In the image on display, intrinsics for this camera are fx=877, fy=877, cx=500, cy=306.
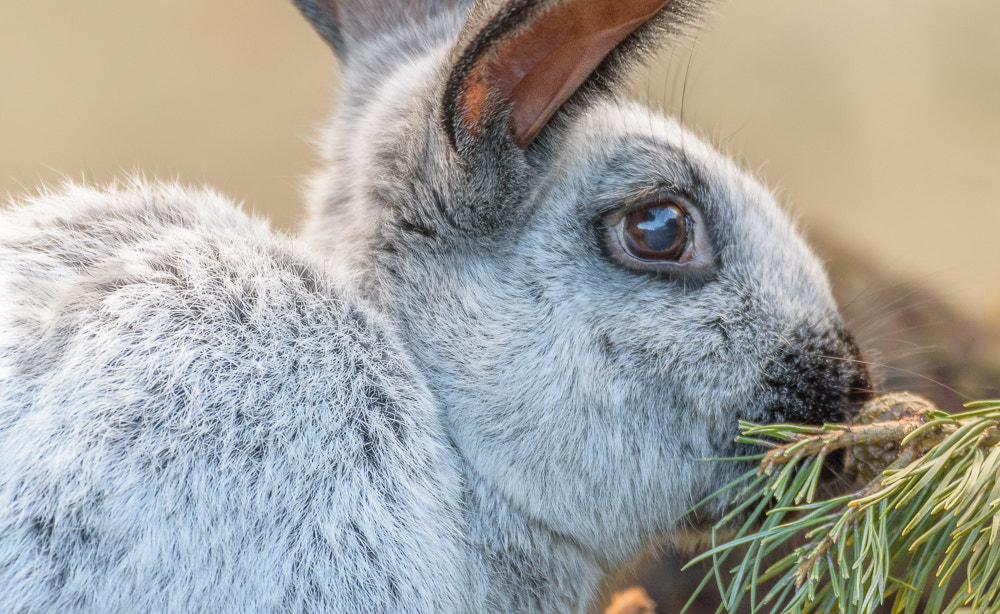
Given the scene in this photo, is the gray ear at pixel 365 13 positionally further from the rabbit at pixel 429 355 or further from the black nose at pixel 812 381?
the black nose at pixel 812 381

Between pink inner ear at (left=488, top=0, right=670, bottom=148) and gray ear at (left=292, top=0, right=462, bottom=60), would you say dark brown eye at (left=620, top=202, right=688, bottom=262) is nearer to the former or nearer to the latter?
pink inner ear at (left=488, top=0, right=670, bottom=148)

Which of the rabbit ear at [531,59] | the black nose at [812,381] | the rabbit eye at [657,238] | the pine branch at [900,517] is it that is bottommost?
the pine branch at [900,517]

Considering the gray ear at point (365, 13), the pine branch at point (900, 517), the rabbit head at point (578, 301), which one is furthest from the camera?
the gray ear at point (365, 13)

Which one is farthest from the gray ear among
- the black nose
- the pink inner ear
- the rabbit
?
the black nose

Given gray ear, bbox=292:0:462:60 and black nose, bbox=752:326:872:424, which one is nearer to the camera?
black nose, bbox=752:326:872:424

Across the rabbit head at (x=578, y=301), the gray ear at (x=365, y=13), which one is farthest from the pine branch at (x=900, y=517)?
the gray ear at (x=365, y=13)

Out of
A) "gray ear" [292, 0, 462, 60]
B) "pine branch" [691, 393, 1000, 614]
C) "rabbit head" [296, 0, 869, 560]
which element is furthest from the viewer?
"gray ear" [292, 0, 462, 60]

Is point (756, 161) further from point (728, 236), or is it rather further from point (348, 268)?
point (348, 268)

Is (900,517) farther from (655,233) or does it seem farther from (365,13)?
(365,13)
